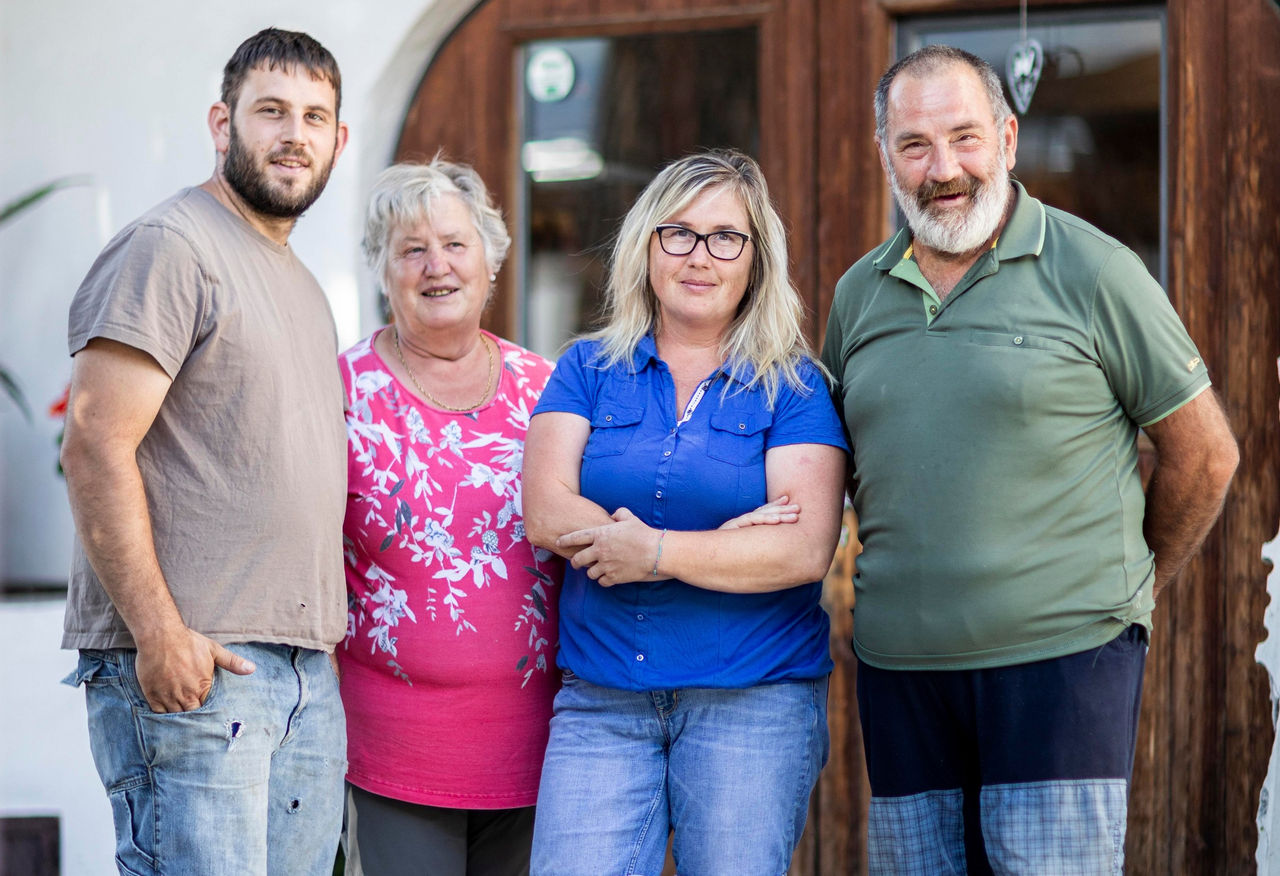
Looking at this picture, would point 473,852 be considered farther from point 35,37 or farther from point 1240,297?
point 35,37

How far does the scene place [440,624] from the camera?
2416 millimetres

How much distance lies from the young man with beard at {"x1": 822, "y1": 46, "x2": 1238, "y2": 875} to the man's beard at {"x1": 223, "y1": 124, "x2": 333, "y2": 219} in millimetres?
1061

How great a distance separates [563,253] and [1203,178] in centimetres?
177

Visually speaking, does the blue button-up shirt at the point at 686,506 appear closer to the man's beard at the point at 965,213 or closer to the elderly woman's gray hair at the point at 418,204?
the man's beard at the point at 965,213

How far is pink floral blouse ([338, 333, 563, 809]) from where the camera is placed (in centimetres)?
242

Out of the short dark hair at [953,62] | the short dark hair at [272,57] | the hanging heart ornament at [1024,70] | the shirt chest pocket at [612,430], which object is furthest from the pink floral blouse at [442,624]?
the hanging heart ornament at [1024,70]

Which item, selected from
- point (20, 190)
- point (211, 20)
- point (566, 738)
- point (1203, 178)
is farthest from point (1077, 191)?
point (20, 190)

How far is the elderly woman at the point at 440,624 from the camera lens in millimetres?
2426

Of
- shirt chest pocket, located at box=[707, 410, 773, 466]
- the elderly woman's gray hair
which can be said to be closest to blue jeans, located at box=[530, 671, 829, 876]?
shirt chest pocket, located at box=[707, 410, 773, 466]

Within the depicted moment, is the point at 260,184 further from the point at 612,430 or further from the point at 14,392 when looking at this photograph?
the point at 14,392

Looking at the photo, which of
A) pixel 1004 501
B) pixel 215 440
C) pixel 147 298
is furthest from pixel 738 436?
pixel 147 298

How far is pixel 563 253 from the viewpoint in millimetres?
3805

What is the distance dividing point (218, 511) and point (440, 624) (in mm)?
527

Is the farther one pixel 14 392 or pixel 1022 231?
pixel 14 392
